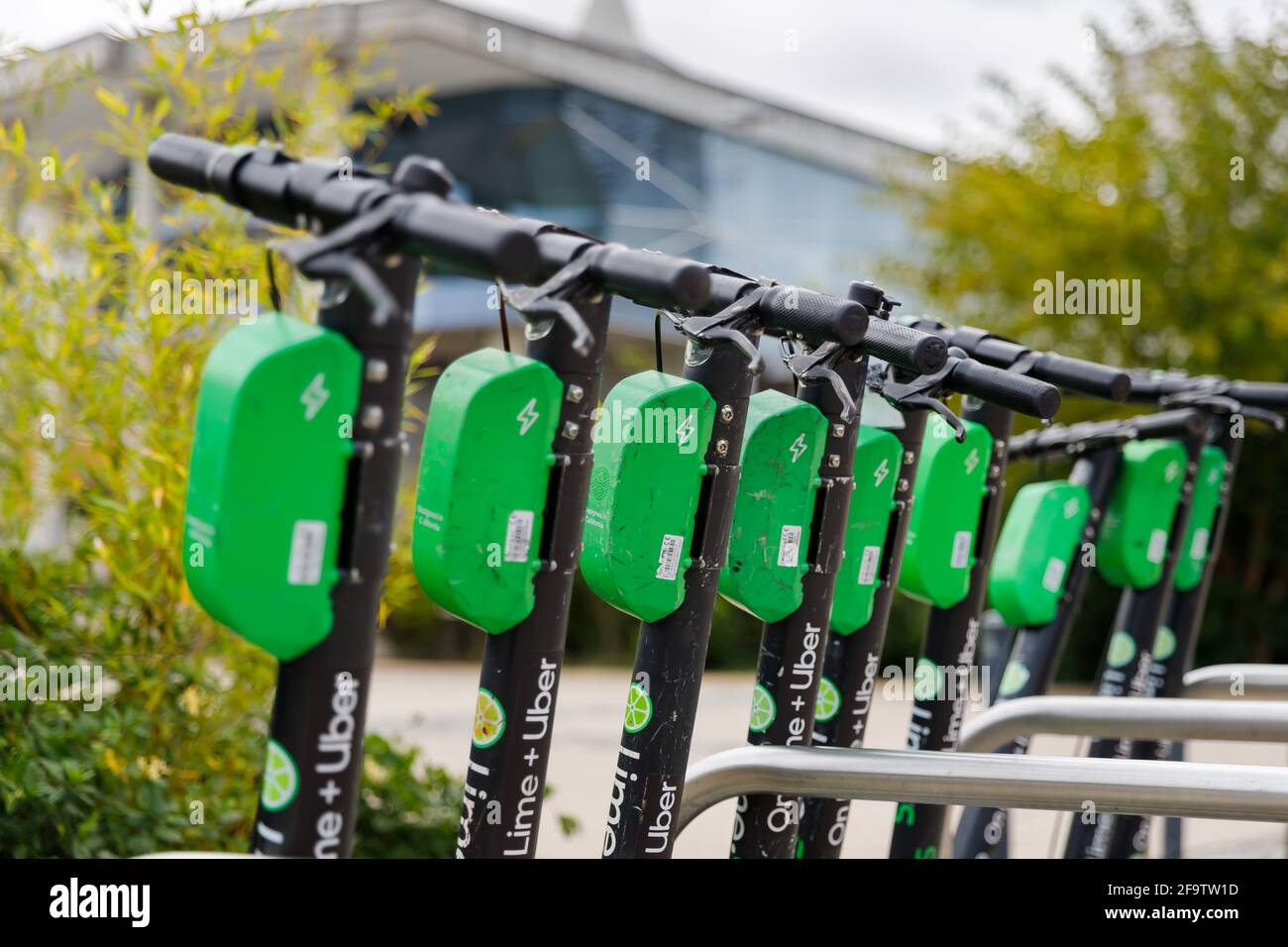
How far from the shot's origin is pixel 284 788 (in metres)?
1.41

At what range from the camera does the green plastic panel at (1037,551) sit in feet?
9.34

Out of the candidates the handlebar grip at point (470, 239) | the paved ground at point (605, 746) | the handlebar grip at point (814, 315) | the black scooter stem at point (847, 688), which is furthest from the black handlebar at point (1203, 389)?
the handlebar grip at point (470, 239)

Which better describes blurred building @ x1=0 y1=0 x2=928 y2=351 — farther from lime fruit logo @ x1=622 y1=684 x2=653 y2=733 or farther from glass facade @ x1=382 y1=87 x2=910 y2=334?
lime fruit logo @ x1=622 y1=684 x2=653 y2=733

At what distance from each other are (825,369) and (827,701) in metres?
0.68

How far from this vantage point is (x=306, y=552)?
1321 mm

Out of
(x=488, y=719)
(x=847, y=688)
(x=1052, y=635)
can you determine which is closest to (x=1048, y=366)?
(x=847, y=688)

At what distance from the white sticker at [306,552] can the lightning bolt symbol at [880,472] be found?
3.61 ft

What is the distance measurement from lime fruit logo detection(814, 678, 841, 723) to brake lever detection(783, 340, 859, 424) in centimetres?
54

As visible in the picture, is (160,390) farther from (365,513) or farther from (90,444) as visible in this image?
(365,513)

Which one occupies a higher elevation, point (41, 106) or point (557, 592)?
point (41, 106)

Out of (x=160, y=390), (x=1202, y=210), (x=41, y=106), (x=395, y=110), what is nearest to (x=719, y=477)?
(x=160, y=390)

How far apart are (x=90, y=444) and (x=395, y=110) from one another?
1.26 m

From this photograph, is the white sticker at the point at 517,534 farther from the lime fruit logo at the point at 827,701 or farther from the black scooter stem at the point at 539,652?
the lime fruit logo at the point at 827,701
